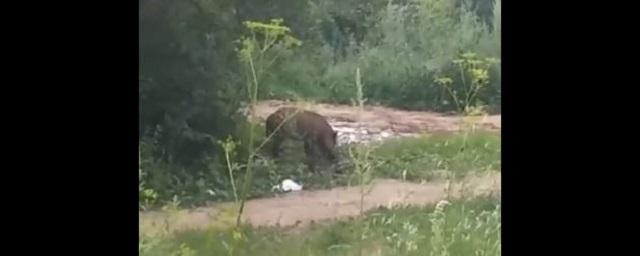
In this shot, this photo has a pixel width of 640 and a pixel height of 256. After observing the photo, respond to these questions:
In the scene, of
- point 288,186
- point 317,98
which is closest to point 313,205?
point 288,186

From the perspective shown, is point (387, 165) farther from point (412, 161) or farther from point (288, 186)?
point (288, 186)

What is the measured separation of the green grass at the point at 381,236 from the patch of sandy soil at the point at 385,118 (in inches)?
5.2

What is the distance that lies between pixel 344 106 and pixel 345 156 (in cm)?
9

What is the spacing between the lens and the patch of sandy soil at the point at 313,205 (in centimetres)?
149

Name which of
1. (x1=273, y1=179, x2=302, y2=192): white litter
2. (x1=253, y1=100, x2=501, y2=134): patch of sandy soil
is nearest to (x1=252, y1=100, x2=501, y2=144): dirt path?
(x1=253, y1=100, x2=501, y2=134): patch of sandy soil

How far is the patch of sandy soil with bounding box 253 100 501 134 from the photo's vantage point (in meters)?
1.51

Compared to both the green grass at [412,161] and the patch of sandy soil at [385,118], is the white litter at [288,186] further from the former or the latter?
the patch of sandy soil at [385,118]

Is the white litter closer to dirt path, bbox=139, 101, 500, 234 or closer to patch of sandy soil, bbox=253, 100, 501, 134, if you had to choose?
dirt path, bbox=139, 101, 500, 234

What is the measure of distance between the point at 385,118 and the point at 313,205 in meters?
0.19
